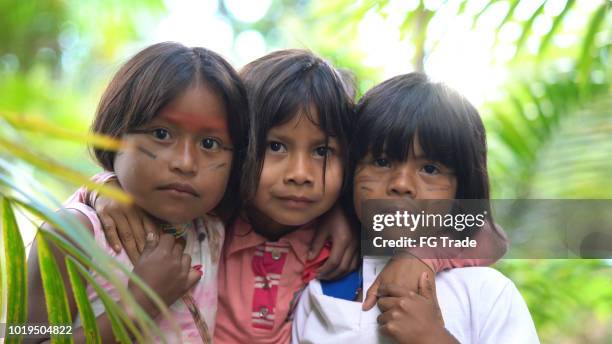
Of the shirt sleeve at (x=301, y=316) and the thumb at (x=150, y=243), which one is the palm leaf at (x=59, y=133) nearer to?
the thumb at (x=150, y=243)

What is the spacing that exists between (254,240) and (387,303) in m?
0.24

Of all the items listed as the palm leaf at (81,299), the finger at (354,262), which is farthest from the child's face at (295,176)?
the palm leaf at (81,299)

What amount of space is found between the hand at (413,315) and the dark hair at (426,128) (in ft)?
0.58

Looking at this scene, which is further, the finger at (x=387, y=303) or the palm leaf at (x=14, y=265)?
the finger at (x=387, y=303)

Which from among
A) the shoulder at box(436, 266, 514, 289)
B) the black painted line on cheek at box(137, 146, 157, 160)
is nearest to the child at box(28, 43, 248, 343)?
the black painted line on cheek at box(137, 146, 157, 160)

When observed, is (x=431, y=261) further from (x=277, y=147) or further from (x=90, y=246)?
(x=90, y=246)

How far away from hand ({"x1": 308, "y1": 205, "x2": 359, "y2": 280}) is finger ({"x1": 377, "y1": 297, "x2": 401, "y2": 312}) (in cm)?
10

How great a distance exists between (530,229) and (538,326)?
0.89ft

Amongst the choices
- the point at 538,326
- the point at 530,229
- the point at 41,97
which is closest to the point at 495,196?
the point at 530,229

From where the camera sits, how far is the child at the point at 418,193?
925 millimetres

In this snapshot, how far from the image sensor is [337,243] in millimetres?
1034

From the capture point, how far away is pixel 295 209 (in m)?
0.97

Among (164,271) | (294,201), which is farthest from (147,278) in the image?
(294,201)

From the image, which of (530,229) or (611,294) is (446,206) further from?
(611,294)
